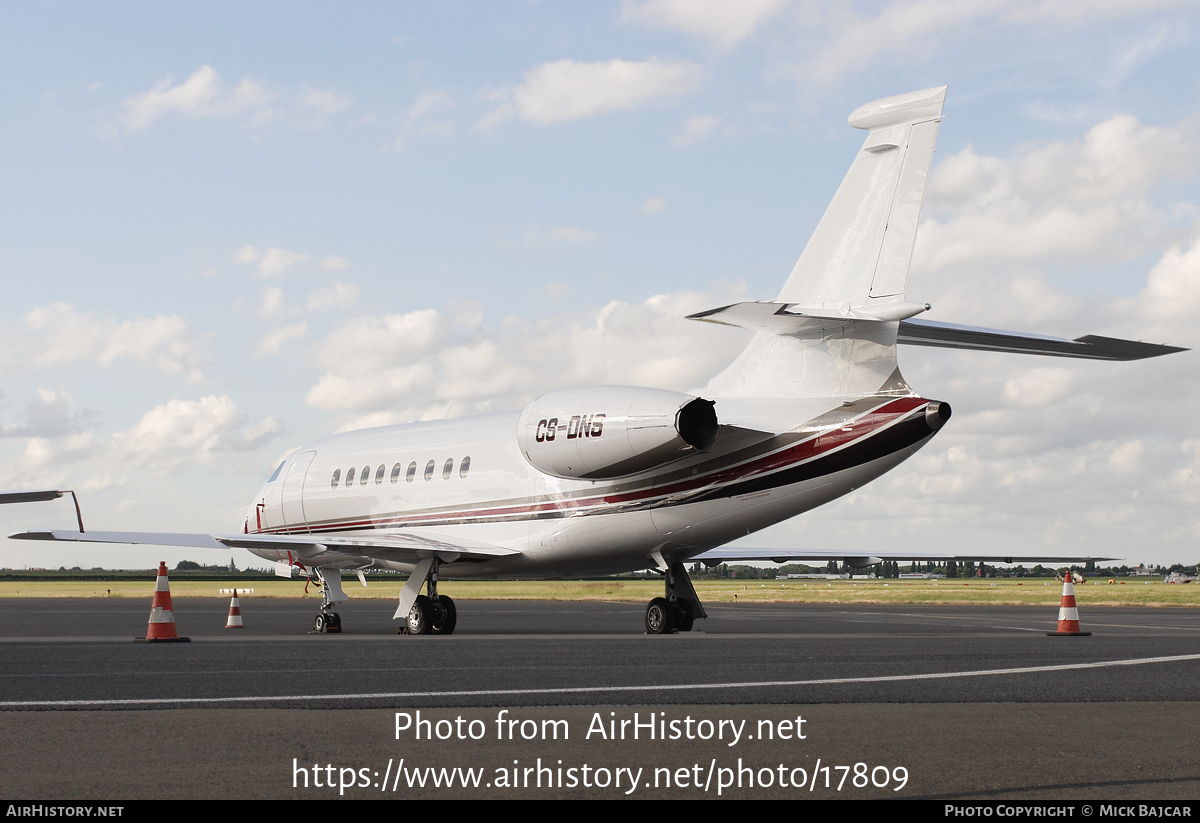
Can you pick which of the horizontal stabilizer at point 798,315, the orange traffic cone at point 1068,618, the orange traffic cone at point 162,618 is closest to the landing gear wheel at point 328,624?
the orange traffic cone at point 162,618

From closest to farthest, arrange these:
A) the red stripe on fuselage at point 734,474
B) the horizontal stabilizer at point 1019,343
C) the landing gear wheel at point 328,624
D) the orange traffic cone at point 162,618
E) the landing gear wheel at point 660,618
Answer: the horizontal stabilizer at point 1019,343
the red stripe on fuselage at point 734,474
the orange traffic cone at point 162,618
the landing gear wheel at point 660,618
the landing gear wheel at point 328,624

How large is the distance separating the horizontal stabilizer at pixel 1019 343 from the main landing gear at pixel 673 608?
5783 mm

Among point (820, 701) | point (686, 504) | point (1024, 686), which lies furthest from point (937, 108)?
point (820, 701)

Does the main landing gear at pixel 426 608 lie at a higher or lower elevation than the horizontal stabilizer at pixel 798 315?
lower

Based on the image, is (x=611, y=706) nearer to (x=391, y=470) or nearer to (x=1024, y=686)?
(x=1024, y=686)

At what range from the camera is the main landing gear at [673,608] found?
64.8 ft

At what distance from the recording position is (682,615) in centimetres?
1992

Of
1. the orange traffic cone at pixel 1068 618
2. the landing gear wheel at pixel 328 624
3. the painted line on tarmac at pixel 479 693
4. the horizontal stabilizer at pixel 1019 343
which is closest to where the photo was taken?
the painted line on tarmac at pixel 479 693

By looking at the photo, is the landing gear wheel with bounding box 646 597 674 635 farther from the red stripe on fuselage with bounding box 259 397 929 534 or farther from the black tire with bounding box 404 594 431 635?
the black tire with bounding box 404 594 431 635

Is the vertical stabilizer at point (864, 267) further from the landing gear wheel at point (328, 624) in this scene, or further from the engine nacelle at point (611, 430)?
the landing gear wheel at point (328, 624)

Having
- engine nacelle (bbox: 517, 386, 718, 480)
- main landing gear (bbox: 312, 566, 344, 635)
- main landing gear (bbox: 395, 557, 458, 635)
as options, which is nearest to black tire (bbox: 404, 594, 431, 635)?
main landing gear (bbox: 395, 557, 458, 635)

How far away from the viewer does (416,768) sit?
5.89m

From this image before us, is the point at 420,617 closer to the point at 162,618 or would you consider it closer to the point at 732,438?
the point at 162,618

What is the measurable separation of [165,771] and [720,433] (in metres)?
12.4
